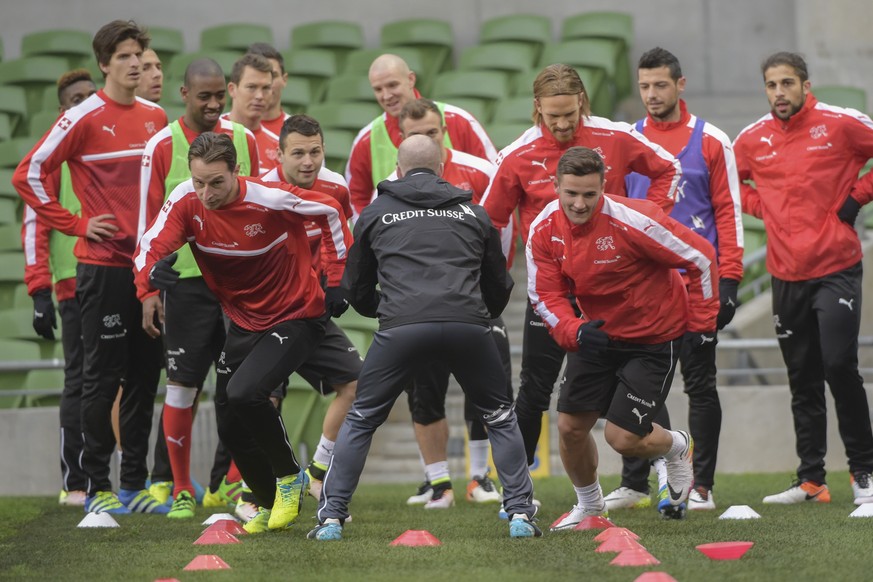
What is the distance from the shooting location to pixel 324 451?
7426 mm

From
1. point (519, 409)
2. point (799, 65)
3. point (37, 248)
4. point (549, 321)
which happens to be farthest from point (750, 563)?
point (37, 248)

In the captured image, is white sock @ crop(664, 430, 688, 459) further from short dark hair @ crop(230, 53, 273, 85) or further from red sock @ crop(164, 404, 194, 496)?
short dark hair @ crop(230, 53, 273, 85)

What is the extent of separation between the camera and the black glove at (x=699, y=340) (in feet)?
22.7

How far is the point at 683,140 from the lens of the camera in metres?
7.27

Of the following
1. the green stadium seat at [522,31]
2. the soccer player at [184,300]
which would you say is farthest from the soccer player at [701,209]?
the green stadium seat at [522,31]

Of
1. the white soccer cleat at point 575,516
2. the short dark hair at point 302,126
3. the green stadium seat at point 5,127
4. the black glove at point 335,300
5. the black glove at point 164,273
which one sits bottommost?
the white soccer cleat at point 575,516

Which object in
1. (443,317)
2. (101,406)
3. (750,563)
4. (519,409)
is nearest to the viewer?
(750,563)

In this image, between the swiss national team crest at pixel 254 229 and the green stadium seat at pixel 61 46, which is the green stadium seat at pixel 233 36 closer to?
the green stadium seat at pixel 61 46

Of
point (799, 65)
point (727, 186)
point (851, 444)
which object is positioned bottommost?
point (851, 444)

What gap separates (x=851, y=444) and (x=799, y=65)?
1.98 m

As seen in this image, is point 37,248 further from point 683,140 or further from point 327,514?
point 683,140

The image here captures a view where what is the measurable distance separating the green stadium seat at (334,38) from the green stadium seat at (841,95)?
5.07 m

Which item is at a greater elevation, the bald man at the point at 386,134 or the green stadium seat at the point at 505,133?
the bald man at the point at 386,134

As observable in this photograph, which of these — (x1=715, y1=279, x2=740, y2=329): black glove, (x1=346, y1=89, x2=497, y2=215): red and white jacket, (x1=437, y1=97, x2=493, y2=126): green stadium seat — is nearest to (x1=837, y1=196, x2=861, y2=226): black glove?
(x1=715, y1=279, x2=740, y2=329): black glove
